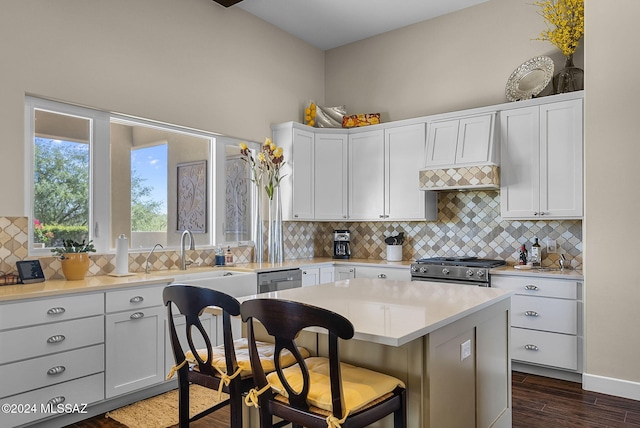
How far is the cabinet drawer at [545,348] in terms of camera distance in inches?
144

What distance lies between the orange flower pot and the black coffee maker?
2.93 meters

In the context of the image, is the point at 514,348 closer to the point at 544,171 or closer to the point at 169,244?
the point at 544,171

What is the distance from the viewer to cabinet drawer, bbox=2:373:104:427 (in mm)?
2602

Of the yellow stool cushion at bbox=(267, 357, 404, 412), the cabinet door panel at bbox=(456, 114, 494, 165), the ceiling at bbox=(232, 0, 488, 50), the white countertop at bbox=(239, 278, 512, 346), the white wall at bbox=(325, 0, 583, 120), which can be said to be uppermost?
the ceiling at bbox=(232, 0, 488, 50)

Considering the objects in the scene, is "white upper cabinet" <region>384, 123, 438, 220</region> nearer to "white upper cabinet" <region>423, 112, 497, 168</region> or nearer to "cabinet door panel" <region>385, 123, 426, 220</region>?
"cabinet door panel" <region>385, 123, 426, 220</region>

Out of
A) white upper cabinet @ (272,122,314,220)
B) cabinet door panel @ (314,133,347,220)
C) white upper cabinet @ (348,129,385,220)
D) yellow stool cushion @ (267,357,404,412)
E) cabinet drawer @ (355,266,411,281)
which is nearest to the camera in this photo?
yellow stool cushion @ (267,357,404,412)

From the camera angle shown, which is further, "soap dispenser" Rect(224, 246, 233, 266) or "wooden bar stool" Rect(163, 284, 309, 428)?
"soap dispenser" Rect(224, 246, 233, 266)

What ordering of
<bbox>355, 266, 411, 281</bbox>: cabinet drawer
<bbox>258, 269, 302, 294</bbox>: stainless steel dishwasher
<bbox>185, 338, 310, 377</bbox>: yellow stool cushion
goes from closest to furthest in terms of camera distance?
<bbox>185, 338, 310, 377</bbox>: yellow stool cushion
<bbox>258, 269, 302, 294</bbox>: stainless steel dishwasher
<bbox>355, 266, 411, 281</bbox>: cabinet drawer

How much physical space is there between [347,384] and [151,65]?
10.9 feet

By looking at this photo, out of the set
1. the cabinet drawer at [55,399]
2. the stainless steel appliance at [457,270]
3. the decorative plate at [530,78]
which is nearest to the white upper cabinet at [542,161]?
the decorative plate at [530,78]

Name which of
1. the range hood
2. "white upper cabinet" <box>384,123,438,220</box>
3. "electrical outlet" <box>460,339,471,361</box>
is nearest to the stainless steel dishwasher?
"white upper cabinet" <box>384,123,438,220</box>

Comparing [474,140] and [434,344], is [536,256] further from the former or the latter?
[434,344]

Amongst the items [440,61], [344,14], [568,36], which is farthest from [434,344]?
[344,14]

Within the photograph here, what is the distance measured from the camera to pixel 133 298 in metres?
3.18
